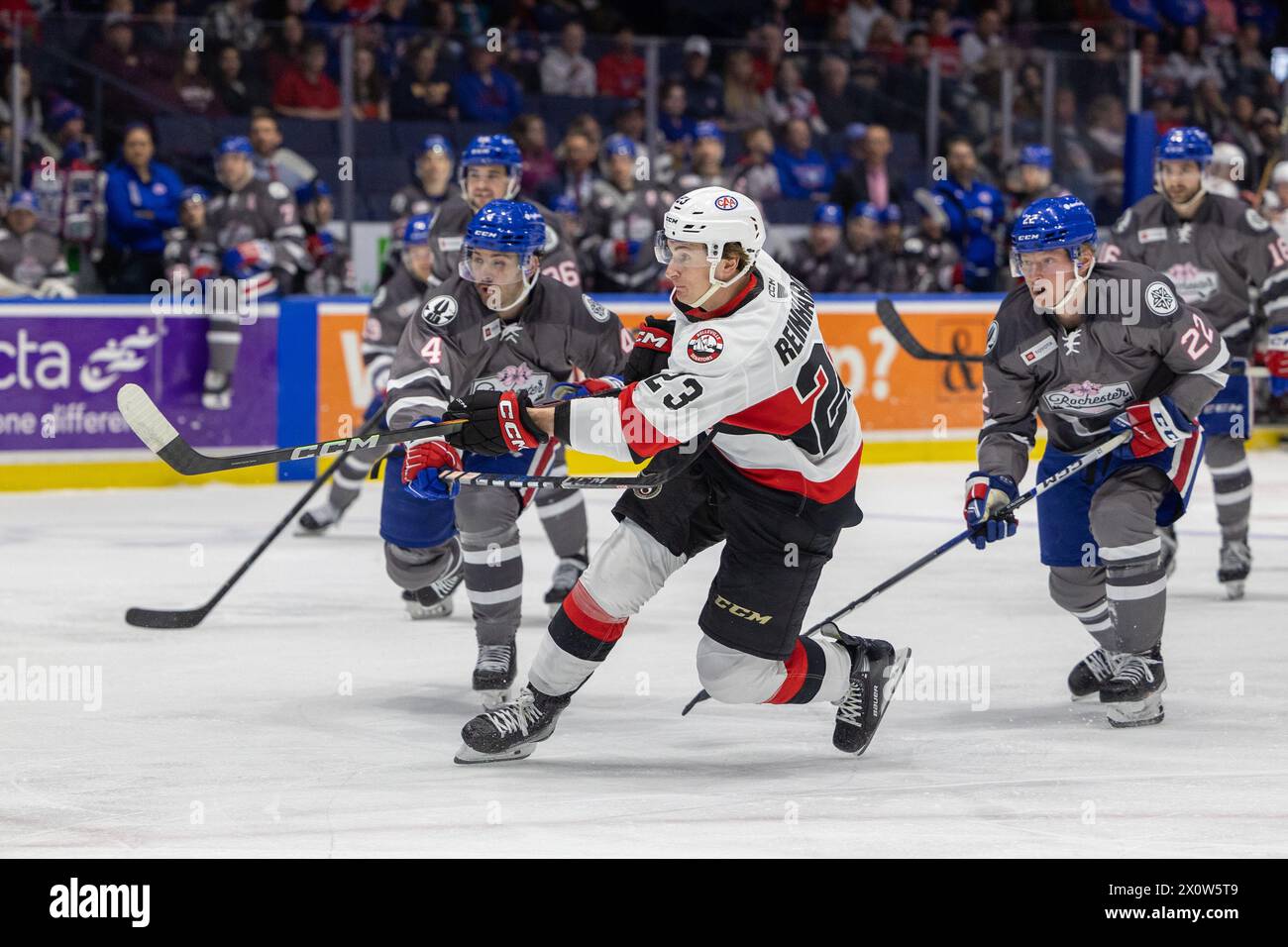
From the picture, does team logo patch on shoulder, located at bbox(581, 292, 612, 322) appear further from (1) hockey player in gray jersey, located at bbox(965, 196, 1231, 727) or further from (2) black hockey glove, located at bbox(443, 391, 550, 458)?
(2) black hockey glove, located at bbox(443, 391, 550, 458)

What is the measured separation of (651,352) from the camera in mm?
4184

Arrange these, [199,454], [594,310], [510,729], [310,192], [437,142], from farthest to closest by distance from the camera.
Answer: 1. [310,192]
2. [437,142]
3. [594,310]
4. [510,729]
5. [199,454]

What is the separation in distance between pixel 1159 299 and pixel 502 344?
156 centimetres

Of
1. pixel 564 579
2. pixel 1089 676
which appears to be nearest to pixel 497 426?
pixel 1089 676

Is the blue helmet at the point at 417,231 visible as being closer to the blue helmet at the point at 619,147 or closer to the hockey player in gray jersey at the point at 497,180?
the hockey player in gray jersey at the point at 497,180

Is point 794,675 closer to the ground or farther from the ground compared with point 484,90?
closer to the ground

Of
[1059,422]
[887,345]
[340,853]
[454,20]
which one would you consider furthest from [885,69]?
[340,853]

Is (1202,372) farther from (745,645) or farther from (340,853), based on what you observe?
(340,853)

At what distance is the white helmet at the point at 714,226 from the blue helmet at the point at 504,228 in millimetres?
847

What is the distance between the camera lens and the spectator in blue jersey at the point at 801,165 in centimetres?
1114

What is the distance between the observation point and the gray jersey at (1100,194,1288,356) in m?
6.86

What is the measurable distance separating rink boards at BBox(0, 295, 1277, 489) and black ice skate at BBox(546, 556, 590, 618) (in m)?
2.19

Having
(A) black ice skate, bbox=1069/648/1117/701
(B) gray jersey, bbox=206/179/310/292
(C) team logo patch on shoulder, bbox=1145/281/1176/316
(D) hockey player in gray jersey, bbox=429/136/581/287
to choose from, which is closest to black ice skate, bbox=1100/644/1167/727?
(A) black ice skate, bbox=1069/648/1117/701

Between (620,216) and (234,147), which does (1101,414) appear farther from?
(234,147)
